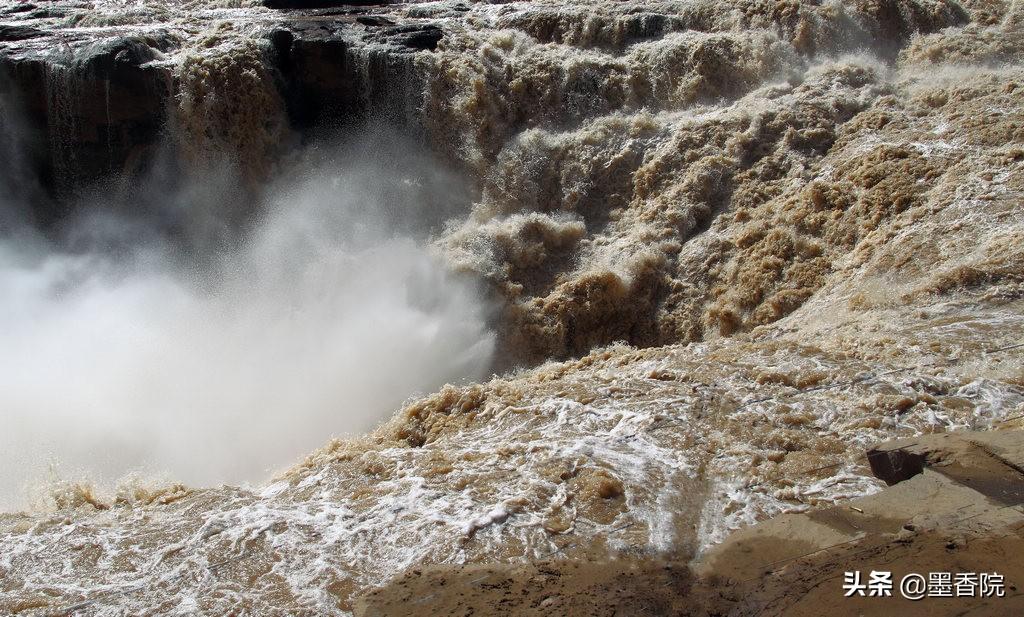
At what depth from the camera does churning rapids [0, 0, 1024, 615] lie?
4.00m

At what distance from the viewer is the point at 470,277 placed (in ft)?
→ 27.7

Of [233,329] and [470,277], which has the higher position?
[470,277]

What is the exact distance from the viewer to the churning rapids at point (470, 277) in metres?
4.00

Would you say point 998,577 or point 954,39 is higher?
point 954,39

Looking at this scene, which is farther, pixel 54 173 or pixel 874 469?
pixel 54 173

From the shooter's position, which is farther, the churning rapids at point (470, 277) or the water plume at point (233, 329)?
the water plume at point (233, 329)

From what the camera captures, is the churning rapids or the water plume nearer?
the churning rapids

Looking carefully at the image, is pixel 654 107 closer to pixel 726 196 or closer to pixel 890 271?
pixel 726 196

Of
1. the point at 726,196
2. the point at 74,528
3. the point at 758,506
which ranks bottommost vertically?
the point at 74,528

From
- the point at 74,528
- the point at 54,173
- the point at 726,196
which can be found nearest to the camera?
the point at 74,528

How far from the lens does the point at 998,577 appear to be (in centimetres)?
255

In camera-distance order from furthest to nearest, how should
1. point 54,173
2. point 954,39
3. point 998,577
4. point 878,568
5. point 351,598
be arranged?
1. point 54,173
2. point 954,39
3. point 351,598
4. point 878,568
5. point 998,577

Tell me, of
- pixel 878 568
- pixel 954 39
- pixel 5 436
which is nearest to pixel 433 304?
pixel 5 436

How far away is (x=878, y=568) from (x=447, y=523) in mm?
2031
